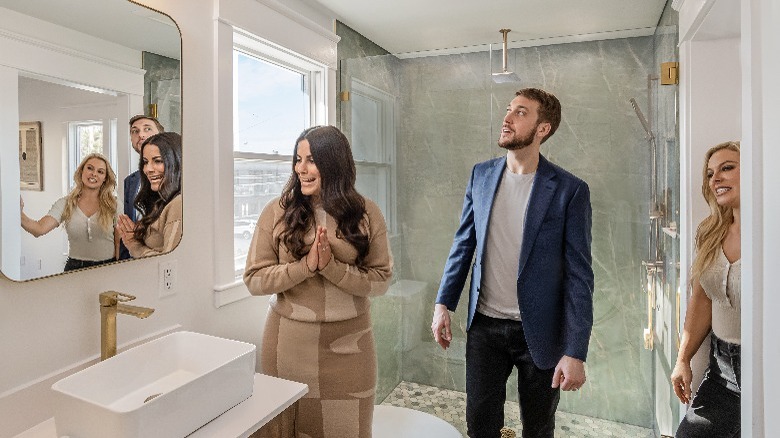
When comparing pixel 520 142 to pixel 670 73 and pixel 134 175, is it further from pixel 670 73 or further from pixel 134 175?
pixel 134 175

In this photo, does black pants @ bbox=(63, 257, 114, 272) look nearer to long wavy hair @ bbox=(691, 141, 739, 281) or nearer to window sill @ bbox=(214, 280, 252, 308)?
window sill @ bbox=(214, 280, 252, 308)

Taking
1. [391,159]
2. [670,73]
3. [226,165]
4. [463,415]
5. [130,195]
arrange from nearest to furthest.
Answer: [130,195], [226,165], [670,73], [463,415], [391,159]

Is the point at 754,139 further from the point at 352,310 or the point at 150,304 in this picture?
the point at 150,304

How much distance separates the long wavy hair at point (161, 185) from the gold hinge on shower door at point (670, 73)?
189 cm

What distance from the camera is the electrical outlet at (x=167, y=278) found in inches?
61.1

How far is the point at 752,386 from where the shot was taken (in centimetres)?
110

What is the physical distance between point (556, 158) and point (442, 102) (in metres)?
0.68

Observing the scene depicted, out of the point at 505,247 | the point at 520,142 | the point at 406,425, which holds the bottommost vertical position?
the point at 406,425

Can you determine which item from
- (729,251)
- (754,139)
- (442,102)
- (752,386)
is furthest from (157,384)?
(442,102)

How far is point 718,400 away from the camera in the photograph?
153 cm

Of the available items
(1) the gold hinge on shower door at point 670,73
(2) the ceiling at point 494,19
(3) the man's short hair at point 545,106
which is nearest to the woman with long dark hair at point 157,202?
(2) the ceiling at point 494,19

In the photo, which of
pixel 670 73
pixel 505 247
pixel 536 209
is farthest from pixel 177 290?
pixel 670 73

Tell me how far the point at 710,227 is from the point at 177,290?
1.79 m

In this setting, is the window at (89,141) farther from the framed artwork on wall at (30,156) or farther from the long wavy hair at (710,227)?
Answer: the long wavy hair at (710,227)
